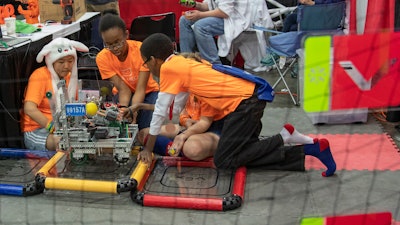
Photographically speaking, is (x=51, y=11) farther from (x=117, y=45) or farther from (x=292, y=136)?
(x=292, y=136)

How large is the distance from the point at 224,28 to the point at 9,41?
2.01 m

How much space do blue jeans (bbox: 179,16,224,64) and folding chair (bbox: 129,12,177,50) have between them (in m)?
0.29

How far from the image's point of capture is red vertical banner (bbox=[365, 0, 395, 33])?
3590mm

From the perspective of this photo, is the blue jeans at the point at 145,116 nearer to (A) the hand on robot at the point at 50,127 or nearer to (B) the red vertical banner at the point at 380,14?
(A) the hand on robot at the point at 50,127

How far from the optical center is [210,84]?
9.71 feet

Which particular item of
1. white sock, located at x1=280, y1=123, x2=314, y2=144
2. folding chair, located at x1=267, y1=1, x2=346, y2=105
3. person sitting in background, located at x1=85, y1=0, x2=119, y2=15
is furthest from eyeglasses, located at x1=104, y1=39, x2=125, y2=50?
person sitting in background, located at x1=85, y1=0, x2=119, y2=15

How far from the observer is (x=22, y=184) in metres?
2.97

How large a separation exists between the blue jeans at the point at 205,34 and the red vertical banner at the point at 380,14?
138cm

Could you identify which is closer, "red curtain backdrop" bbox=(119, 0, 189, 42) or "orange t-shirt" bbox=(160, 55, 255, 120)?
"orange t-shirt" bbox=(160, 55, 255, 120)

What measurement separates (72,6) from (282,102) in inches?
75.1

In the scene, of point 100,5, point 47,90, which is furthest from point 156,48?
point 100,5

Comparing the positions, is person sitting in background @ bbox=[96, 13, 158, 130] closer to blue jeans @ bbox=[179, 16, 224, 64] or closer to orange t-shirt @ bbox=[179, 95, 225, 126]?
orange t-shirt @ bbox=[179, 95, 225, 126]

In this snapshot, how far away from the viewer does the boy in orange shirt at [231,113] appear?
293 centimetres

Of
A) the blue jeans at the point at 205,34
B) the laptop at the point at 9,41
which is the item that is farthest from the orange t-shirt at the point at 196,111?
the blue jeans at the point at 205,34
